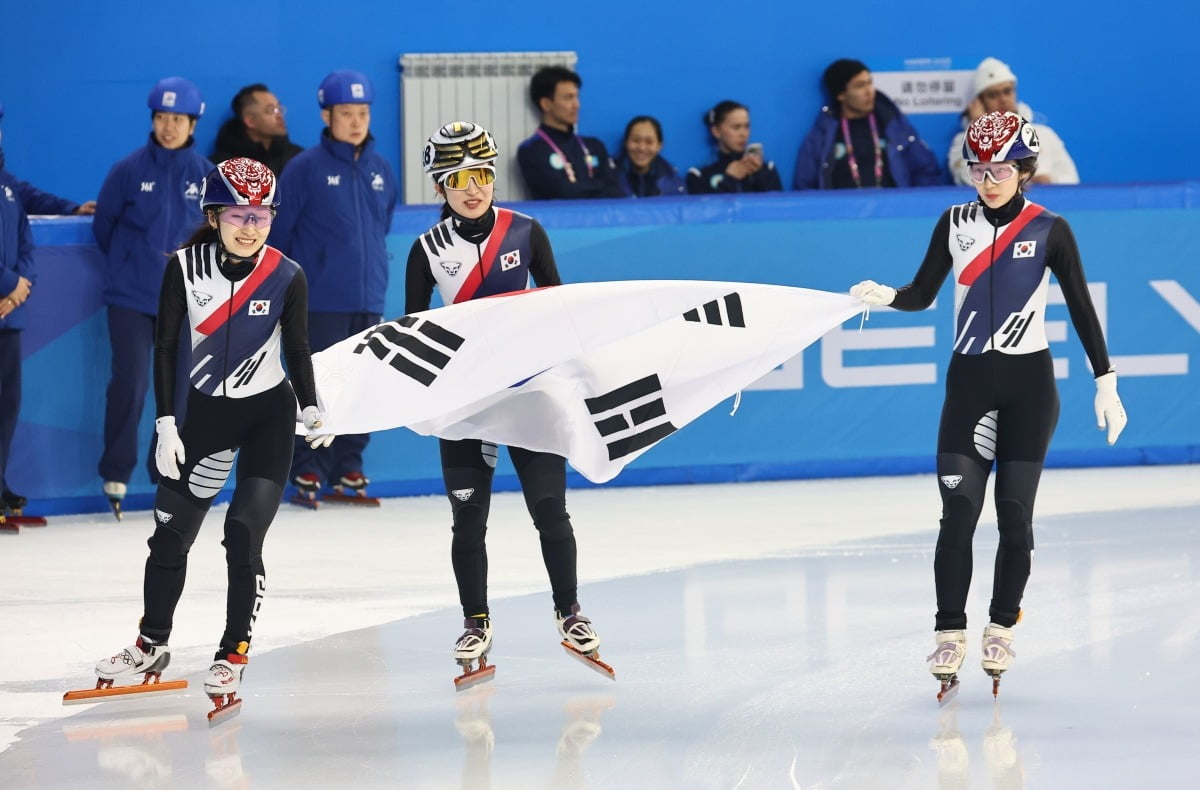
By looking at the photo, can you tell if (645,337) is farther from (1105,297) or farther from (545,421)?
(1105,297)

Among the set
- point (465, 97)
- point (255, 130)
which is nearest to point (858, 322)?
point (465, 97)

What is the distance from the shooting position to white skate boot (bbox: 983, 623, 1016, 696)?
5.21 m

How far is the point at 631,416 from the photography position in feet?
19.1

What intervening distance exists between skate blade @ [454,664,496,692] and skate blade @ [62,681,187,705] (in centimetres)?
88

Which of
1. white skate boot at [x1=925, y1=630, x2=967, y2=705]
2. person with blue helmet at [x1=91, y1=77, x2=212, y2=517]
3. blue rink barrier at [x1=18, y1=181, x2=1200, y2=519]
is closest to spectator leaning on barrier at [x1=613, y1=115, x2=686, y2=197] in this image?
blue rink barrier at [x1=18, y1=181, x2=1200, y2=519]

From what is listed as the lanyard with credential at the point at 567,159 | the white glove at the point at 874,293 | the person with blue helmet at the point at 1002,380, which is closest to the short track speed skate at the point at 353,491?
the lanyard with credential at the point at 567,159

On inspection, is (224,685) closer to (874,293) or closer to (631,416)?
(631,416)

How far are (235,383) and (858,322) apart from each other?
4981 mm

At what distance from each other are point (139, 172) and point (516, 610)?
3.40 m

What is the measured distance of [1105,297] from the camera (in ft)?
32.5

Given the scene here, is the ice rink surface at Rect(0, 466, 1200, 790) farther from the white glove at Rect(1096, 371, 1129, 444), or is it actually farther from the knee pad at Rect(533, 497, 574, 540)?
the white glove at Rect(1096, 371, 1129, 444)

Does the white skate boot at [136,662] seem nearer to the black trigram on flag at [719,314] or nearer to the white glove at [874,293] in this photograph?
the black trigram on flag at [719,314]

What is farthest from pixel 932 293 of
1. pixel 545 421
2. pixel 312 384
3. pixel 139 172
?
pixel 139 172

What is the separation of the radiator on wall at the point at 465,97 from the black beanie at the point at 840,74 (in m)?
1.75
